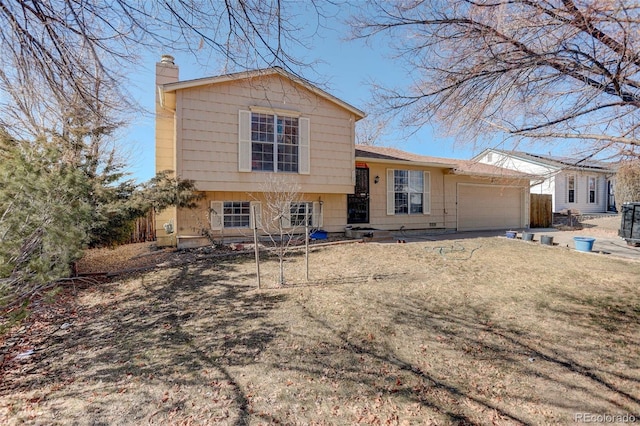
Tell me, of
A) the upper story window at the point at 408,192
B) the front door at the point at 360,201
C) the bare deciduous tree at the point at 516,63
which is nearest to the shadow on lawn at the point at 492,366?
the bare deciduous tree at the point at 516,63

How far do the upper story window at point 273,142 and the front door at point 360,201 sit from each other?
259 centimetres

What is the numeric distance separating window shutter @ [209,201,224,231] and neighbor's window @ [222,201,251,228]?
0.38 ft

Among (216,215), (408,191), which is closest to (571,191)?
(408,191)

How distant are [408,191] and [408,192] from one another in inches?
1.7

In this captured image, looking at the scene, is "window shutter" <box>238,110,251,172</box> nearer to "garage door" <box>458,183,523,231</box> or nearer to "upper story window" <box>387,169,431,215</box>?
"upper story window" <box>387,169,431,215</box>

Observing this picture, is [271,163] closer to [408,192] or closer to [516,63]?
[408,192]

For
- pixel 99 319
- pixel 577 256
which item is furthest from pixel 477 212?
pixel 99 319

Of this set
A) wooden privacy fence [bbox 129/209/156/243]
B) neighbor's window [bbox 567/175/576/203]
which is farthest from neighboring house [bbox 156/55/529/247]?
Answer: neighbor's window [bbox 567/175/576/203]

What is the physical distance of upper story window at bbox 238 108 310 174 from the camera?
9.01m

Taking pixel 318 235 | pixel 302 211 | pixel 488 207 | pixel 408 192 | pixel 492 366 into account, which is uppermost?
pixel 408 192

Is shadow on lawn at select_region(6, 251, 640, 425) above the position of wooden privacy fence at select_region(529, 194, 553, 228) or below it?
below

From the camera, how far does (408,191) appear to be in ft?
40.7

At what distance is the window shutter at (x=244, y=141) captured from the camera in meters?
8.95

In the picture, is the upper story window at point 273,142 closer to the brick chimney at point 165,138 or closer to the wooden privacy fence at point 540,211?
the brick chimney at point 165,138
